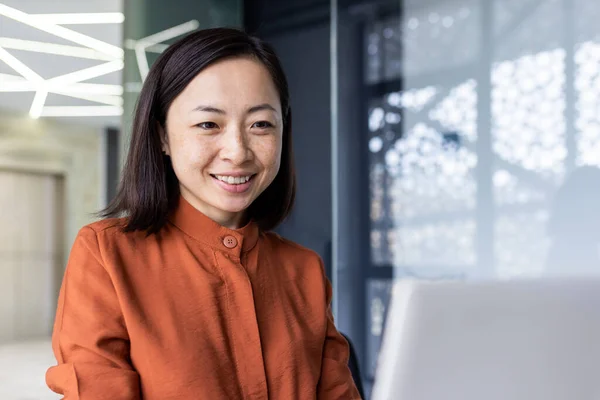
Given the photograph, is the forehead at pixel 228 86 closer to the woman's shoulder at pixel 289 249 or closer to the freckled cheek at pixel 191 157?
the freckled cheek at pixel 191 157

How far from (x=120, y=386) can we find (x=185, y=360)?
10 centimetres

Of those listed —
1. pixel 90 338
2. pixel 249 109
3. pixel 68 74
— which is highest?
pixel 68 74

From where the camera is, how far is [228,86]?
1038 millimetres

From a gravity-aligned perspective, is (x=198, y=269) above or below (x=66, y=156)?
below

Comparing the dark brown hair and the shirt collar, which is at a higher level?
the dark brown hair

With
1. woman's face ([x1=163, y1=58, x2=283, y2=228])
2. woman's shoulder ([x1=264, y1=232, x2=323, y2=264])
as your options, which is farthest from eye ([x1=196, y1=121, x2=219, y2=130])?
woman's shoulder ([x1=264, y1=232, x2=323, y2=264])

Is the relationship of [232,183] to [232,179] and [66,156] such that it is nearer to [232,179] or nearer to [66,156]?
[232,179]

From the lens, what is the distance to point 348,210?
353 centimetres

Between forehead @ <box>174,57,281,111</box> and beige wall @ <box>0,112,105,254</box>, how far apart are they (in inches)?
73.5

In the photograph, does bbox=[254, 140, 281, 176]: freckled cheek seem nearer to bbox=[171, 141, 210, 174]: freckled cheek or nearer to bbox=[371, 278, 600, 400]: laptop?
bbox=[171, 141, 210, 174]: freckled cheek

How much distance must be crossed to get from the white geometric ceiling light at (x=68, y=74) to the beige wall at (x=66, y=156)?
0.07 m

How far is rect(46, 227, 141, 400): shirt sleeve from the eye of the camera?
90 centimetres

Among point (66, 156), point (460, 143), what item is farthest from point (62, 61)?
point (460, 143)

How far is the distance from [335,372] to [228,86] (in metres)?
0.51
